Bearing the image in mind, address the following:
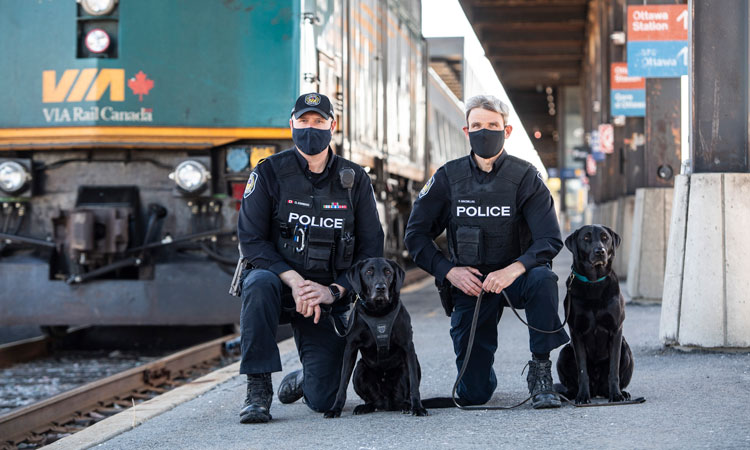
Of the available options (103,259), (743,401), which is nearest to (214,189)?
(103,259)

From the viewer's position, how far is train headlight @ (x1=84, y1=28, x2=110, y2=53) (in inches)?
315

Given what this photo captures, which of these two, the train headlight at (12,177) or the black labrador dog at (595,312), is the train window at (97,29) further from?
the black labrador dog at (595,312)

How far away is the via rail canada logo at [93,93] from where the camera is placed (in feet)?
26.1

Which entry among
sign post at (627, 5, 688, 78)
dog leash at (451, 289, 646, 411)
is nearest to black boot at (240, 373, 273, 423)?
dog leash at (451, 289, 646, 411)

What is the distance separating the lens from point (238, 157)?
7883 millimetres

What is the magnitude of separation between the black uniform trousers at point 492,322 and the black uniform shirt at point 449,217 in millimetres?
128

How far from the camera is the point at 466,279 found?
16.0ft

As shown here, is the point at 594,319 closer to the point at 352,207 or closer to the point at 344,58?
the point at 352,207

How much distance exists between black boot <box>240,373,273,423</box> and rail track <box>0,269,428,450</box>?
1.38m

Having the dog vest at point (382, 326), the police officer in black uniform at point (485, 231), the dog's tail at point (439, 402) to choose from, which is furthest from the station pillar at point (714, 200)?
the dog vest at point (382, 326)

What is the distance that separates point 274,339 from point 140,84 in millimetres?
3960

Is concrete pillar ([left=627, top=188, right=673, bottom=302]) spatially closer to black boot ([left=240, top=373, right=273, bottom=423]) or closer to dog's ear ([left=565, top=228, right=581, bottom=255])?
dog's ear ([left=565, top=228, right=581, bottom=255])

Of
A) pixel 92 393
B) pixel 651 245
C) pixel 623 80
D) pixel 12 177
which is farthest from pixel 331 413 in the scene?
pixel 623 80

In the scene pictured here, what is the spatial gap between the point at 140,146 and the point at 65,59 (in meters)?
0.95
